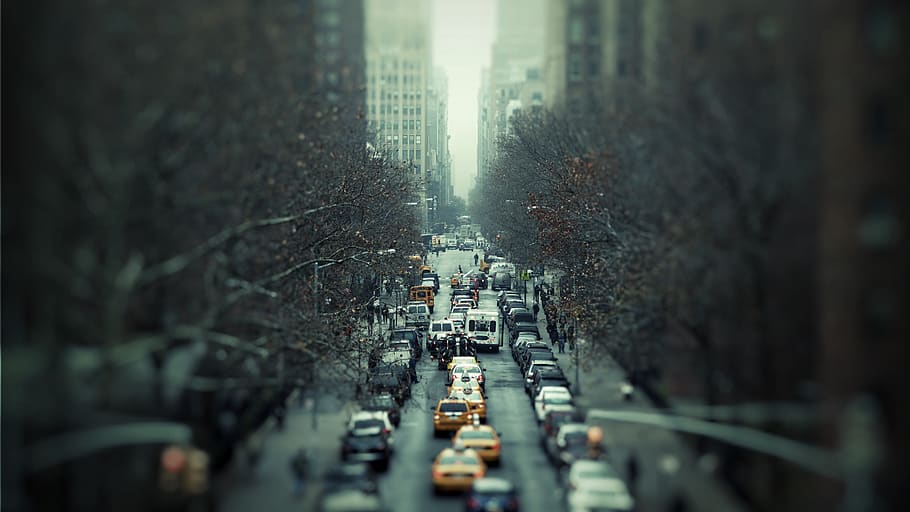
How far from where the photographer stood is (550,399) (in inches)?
1391

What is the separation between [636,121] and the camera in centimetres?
2158

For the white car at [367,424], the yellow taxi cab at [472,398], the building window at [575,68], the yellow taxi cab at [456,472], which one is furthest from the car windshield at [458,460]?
the yellow taxi cab at [472,398]

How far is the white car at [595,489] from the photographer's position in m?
18.3

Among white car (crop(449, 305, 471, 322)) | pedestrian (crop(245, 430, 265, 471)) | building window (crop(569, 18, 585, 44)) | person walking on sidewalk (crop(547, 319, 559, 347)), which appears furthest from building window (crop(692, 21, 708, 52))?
white car (crop(449, 305, 471, 322))

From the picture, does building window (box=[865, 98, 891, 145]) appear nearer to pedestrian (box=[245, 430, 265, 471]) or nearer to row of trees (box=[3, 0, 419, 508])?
row of trees (box=[3, 0, 419, 508])

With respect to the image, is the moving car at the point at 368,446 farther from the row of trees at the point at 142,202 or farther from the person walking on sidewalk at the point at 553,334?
the person walking on sidewalk at the point at 553,334

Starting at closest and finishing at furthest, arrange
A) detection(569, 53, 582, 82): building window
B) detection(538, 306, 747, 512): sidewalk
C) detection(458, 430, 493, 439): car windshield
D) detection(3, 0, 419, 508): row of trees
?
detection(3, 0, 419, 508): row of trees
detection(538, 306, 747, 512): sidewalk
detection(569, 53, 582, 82): building window
detection(458, 430, 493, 439): car windshield

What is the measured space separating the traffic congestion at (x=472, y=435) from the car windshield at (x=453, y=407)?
0.10 ft

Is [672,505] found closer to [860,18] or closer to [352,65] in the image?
[860,18]

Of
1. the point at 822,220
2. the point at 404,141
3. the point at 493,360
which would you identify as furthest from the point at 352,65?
the point at 404,141

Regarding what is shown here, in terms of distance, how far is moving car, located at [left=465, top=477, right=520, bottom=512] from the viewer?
66.9 ft

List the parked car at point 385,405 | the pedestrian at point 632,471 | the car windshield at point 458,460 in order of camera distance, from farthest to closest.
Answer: the parked car at point 385,405 < the car windshield at point 458,460 < the pedestrian at point 632,471

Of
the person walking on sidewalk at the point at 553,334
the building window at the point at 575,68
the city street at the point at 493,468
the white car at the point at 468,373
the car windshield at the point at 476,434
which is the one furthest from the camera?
the person walking on sidewalk at the point at 553,334

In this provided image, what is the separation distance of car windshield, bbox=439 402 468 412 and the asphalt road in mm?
925
